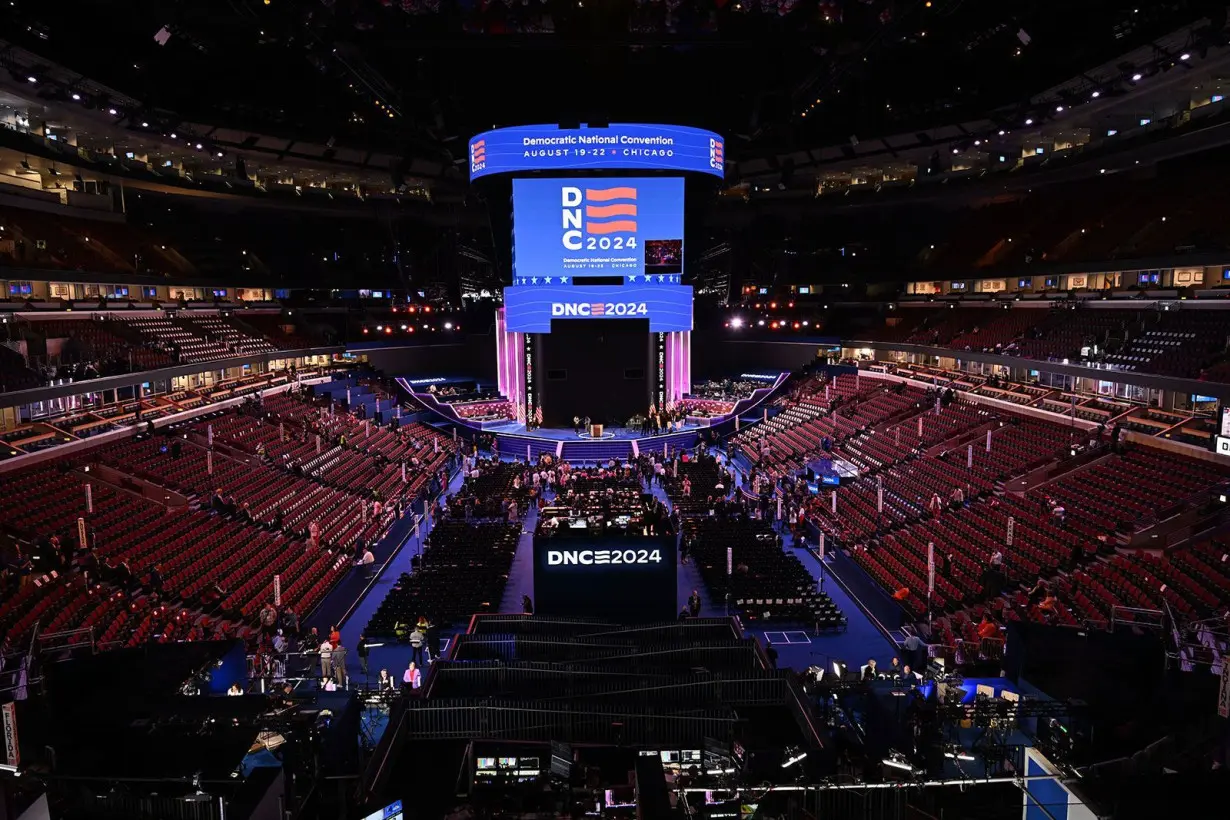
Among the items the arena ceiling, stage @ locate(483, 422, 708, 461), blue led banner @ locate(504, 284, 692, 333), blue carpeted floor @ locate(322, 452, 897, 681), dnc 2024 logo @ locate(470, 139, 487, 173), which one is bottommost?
blue carpeted floor @ locate(322, 452, 897, 681)

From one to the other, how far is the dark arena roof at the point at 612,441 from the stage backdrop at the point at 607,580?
0.10 m

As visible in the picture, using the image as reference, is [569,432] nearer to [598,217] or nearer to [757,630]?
[598,217]

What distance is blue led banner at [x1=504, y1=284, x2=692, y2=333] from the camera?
38.2m

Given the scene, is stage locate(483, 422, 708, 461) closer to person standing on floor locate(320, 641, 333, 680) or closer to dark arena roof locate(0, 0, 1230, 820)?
dark arena roof locate(0, 0, 1230, 820)

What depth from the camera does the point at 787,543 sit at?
26.1 metres

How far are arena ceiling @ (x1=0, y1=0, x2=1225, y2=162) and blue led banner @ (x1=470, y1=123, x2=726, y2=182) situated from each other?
1.00 meters

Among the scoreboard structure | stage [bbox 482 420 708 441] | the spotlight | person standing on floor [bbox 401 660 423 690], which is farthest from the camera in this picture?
stage [bbox 482 420 708 441]

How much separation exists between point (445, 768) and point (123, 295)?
3622 centimetres

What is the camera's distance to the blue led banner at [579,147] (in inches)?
1388

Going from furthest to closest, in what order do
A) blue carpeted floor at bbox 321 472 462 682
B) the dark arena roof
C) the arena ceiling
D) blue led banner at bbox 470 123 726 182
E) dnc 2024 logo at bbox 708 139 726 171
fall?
dnc 2024 logo at bbox 708 139 726 171, blue led banner at bbox 470 123 726 182, the arena ceiling, blue carpeted floor at bbox 321 472 462 682, the dark arena roof

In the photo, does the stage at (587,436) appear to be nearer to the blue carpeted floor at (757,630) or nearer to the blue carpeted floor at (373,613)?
the blue carpeted floor at (373,613)

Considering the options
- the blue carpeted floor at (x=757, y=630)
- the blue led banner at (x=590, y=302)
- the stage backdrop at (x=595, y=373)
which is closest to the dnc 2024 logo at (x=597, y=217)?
the blue led banner at (x=590, y=302)

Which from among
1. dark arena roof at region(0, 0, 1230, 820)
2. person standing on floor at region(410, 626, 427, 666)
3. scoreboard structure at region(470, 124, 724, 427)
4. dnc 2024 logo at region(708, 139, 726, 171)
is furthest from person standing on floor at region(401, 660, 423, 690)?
dnc 2024 logo at region(708, 139, 726, 171)

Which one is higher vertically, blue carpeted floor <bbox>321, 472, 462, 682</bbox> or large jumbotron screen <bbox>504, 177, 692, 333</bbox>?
large jumbotron screen <bbox>504, 177, 692, 333</bbox>
